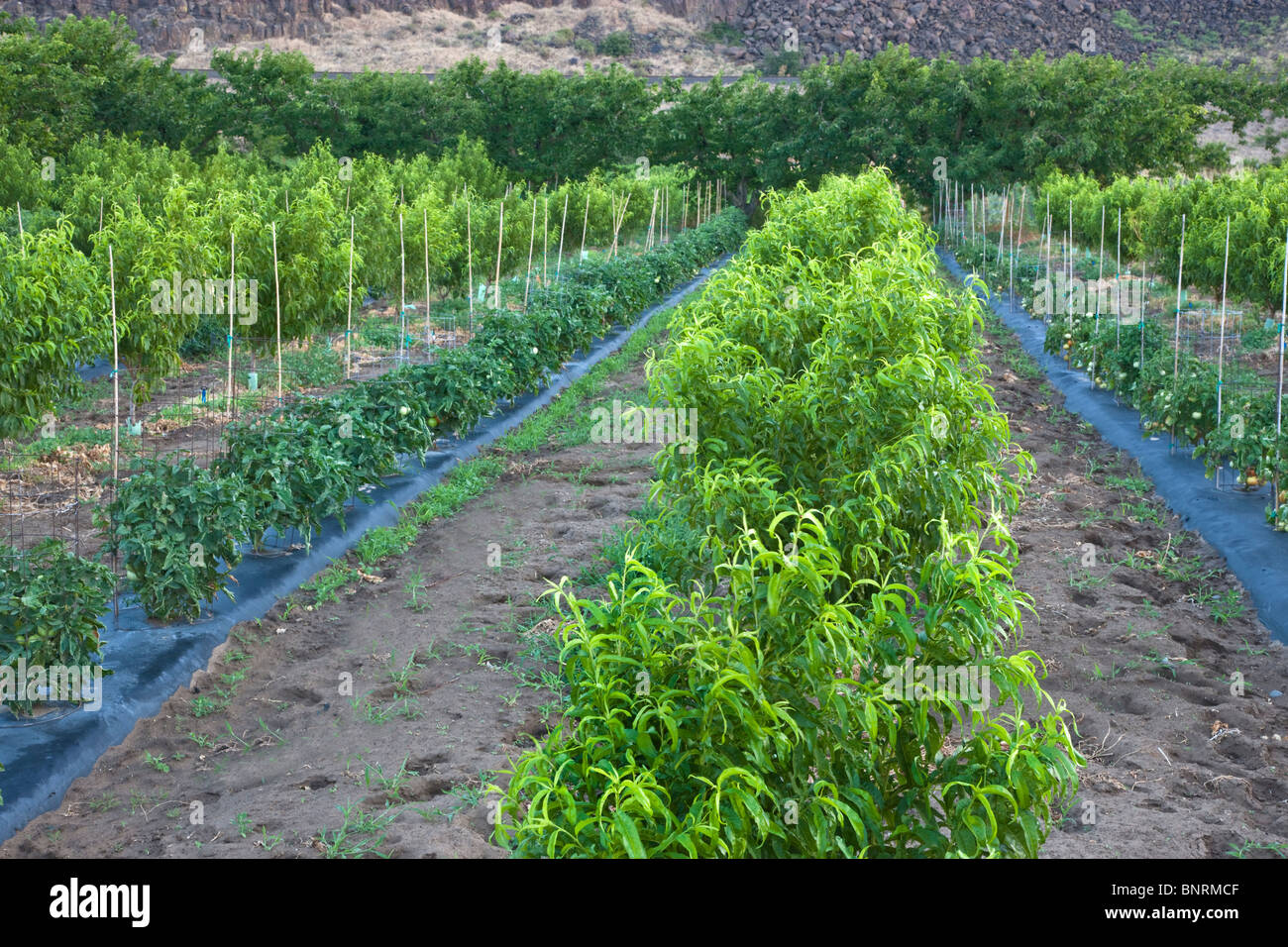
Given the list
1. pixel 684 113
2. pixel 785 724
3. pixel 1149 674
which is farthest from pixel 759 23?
pixel 785 724

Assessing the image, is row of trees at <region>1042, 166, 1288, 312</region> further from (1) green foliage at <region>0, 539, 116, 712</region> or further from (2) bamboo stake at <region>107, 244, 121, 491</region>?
(1) green foliage at <region>0, 539, 116, 712</region>

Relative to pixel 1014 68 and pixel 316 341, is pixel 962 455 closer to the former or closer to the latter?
pixel 316 341

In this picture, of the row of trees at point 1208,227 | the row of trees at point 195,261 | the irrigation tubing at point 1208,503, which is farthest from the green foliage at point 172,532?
the row of trees at point 1208,227

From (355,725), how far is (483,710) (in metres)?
0.61

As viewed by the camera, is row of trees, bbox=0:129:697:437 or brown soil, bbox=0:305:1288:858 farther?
row of trees, bbox=0:129:697:437

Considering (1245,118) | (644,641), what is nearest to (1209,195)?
(644,641)

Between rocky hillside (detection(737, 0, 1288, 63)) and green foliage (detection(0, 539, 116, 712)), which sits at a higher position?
rocky hillside (detection(737, 0, 1288, 63))

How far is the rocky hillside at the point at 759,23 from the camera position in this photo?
7069 centimetres

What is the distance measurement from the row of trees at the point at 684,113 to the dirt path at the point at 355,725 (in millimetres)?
26443

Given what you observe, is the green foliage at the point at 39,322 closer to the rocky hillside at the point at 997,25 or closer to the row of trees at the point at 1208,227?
the row of trees at the point at 1208,227

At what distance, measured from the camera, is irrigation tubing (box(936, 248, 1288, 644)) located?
269 inches

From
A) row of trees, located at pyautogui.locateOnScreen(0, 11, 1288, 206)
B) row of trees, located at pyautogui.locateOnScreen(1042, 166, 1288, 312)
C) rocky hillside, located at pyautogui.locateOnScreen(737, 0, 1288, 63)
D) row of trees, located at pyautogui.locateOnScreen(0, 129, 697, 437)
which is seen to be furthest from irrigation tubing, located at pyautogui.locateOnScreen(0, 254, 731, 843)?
rocky hillside, located at pyautogui.locateOnScreen(737, 0, 1288, 63)

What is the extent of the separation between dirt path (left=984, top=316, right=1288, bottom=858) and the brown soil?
1 cm

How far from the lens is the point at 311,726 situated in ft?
17.7
